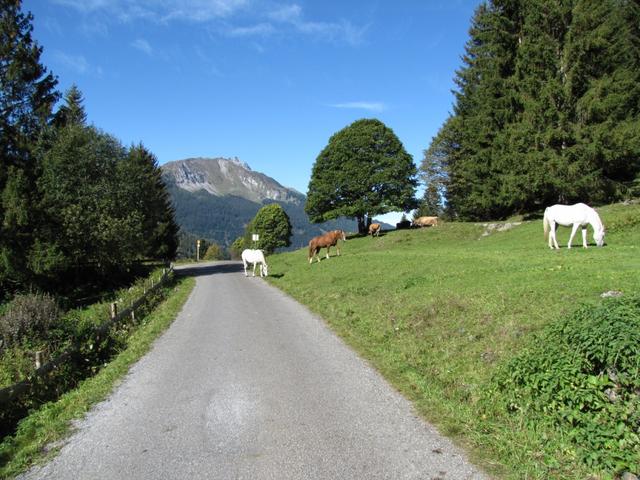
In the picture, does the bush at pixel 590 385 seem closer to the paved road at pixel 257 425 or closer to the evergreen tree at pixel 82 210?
the paved road at pixel 257 425

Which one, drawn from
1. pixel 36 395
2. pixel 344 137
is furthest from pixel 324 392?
pixel 344 137

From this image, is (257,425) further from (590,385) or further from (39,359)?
(39,359)

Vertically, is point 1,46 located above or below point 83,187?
above

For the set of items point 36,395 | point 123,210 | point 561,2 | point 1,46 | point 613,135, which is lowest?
point 36,395

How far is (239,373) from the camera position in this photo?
29.4 ft

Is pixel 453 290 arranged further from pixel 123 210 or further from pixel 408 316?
pixel 123 210

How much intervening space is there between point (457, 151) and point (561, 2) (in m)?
21.8

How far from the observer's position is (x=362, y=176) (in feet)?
167

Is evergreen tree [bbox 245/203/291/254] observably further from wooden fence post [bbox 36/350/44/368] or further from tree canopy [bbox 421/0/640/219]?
wooden fence post [bbox 36/350/44/368]

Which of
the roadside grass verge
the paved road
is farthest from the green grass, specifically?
the roadside grass verge

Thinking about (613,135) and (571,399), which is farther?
(613,135)

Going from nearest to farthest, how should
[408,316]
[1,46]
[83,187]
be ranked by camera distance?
[408,316] → [1,46] → [83,187]

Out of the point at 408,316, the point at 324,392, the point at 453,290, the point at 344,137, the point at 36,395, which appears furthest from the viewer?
the point at 344,137

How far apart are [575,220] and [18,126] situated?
3933cm
